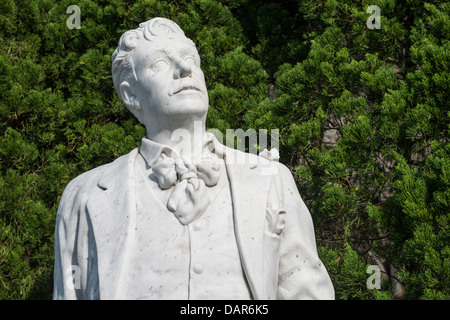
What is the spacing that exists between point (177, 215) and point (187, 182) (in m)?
0.19

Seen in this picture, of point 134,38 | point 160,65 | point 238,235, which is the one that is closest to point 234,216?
point 238,235

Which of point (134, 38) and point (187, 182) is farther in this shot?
point (134, 38)

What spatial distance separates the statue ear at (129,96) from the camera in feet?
17.5

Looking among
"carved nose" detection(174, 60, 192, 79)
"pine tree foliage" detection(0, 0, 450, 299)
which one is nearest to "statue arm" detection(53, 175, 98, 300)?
"carved nose" detection(174, 60, 192, 79)

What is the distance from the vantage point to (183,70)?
5102mm

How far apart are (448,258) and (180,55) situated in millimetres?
2056

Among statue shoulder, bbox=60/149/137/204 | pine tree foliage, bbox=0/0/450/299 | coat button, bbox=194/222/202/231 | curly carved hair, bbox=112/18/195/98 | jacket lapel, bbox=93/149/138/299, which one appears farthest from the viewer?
pine tree foliage, bbox=0/0/450/299

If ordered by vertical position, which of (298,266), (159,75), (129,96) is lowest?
(298,266)

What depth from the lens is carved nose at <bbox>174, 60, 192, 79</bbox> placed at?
5.10 m

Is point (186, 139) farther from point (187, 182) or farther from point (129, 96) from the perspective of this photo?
point (129, 96)

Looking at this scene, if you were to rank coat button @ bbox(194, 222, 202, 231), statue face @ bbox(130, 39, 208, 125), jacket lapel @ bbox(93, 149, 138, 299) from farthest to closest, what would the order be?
statue face @ bbox(130, 39, 208, 125)
coat button @ bbox(194, 222, 202, 231)
jacket lapel @ bbox(93, 149, 138, 299)

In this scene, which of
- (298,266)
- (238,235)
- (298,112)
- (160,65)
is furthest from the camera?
(298,112)

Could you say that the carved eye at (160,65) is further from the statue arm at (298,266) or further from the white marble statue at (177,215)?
the statue arm at (298,266)

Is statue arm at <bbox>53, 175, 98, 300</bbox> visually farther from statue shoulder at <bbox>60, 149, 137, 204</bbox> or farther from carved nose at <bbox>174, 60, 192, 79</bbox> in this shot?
carved nose at <bbox>174, 60, 192, 79</bbox>
